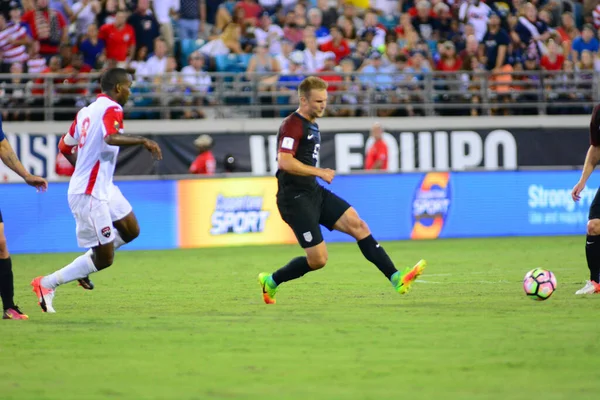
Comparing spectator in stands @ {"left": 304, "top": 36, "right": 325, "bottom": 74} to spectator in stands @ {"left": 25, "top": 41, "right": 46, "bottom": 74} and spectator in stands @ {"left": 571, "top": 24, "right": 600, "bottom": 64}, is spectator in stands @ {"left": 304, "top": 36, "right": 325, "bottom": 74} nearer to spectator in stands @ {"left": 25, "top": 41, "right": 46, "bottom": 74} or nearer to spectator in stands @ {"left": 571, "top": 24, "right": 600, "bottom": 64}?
spectator in stands @ {"left": 25, "top": 41, "right": 46, "bottom": 74}

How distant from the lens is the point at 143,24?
76.7 feet

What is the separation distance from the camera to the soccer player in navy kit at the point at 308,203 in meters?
10.6

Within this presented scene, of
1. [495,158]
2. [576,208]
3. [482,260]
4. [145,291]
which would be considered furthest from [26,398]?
[495,158]

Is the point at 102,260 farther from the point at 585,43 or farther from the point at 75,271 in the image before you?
the point at 585,43

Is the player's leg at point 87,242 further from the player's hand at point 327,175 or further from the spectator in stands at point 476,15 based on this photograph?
the spectator in stands at point 476,15

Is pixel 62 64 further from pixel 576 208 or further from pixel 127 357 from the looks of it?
pixel 127 357

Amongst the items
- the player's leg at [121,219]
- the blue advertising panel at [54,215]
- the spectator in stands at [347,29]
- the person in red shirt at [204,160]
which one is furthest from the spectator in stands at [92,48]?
the player's leg at [121,219]

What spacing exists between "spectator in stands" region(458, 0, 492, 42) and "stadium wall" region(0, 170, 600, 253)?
570cm

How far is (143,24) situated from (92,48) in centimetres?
122

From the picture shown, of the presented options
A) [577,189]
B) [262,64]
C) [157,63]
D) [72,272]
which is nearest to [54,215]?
[157,63]

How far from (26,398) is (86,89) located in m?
18.0

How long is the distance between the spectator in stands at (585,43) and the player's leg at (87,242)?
708 inches

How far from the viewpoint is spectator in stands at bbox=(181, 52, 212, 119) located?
23.0 metres

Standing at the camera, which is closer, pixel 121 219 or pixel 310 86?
pixel 310 86
